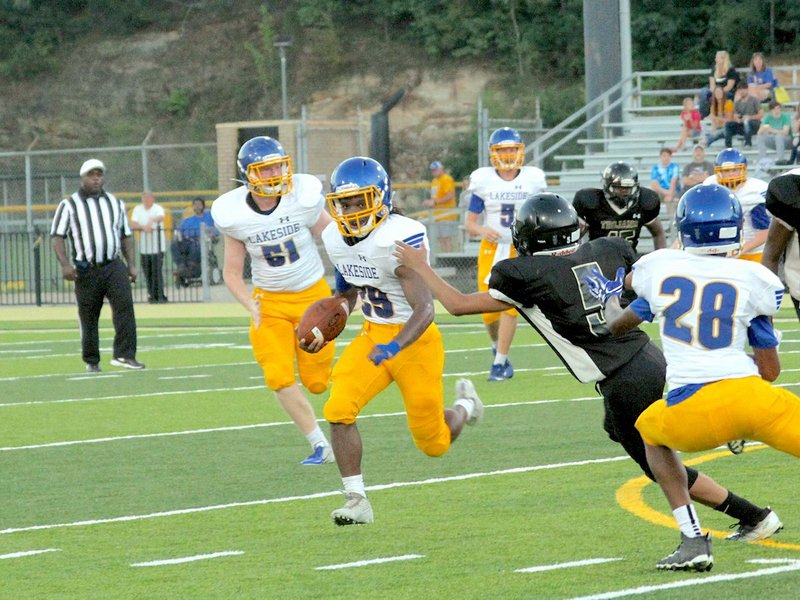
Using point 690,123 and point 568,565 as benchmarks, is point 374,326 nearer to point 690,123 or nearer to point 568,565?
point 568,565

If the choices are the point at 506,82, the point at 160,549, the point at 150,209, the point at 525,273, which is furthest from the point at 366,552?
the point at 506,82

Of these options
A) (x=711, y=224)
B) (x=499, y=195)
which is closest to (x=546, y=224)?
(x=711, y=224)

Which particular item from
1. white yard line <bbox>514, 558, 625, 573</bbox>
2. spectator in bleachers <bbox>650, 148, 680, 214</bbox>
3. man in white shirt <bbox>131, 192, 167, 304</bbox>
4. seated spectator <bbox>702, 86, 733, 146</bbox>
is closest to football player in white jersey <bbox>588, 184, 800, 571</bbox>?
white yard line <bbox>514, 558, 625, 573</bbox>

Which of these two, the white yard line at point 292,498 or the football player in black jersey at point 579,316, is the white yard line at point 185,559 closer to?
the white yard line at point 292,498

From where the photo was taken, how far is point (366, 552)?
225 inches

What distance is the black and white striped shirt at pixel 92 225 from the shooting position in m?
12.7

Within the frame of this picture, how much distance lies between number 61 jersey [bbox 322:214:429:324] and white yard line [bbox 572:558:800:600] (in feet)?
6.37

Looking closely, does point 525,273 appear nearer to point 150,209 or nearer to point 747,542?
point 747,542

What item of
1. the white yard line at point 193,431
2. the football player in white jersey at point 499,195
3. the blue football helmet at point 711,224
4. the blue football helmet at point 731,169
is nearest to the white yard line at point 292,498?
the white yard line at point 193,431

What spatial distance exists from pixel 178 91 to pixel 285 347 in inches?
1420

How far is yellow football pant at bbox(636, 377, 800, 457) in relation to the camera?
4.86 meters

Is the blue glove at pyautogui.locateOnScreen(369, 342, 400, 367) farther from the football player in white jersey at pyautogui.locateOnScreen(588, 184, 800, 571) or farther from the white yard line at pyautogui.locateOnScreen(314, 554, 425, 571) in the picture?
the football player in white jersey at pyautogui.locateOnScreen(588, 184, 800, 571)

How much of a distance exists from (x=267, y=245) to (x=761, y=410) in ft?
12.3

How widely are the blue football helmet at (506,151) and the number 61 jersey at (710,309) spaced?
23.1ft
